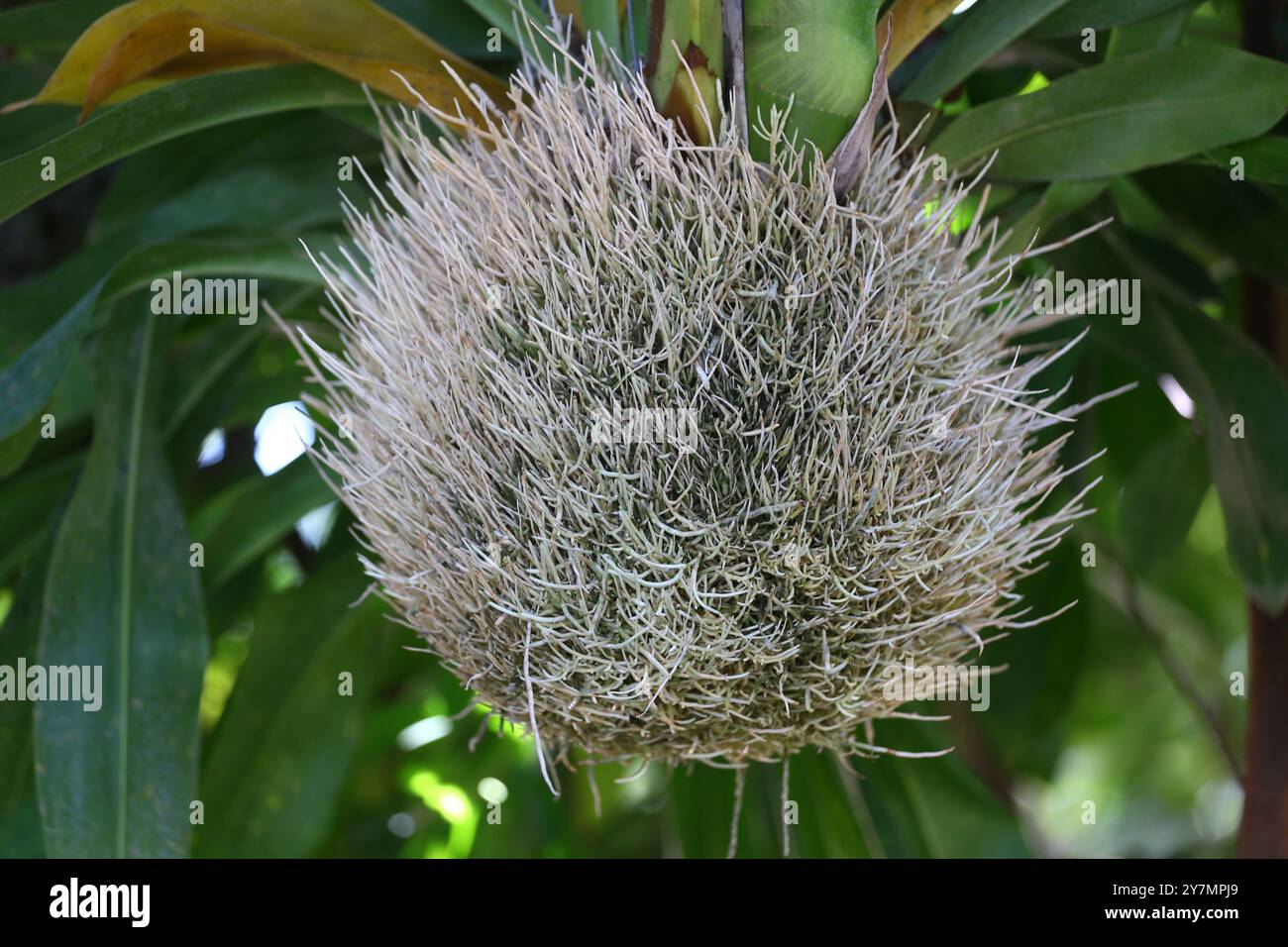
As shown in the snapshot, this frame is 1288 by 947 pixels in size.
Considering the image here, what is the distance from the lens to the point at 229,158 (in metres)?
1.20

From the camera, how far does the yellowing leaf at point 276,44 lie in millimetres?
781

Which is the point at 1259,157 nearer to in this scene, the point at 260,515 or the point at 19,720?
the point at 260,515

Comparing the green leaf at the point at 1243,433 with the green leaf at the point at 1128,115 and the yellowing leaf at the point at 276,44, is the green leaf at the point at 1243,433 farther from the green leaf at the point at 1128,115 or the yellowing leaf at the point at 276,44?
the yellowing leaf at the point at 276,44

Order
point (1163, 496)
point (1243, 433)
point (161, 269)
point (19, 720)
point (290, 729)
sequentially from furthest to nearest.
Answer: point (1163, 496)
point (290, 729)
point (19, 720)
point (1243, 433)
point (161, 269)

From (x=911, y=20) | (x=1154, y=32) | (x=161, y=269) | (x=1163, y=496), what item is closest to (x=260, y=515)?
(x=161, y=269)

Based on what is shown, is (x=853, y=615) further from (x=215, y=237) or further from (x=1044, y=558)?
(x=1044, y=558)

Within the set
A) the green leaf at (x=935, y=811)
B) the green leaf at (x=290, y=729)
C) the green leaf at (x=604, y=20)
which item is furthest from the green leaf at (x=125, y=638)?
the green leaf at (x=935, y=811)

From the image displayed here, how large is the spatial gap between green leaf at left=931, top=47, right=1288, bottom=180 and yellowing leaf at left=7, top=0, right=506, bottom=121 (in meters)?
0.38

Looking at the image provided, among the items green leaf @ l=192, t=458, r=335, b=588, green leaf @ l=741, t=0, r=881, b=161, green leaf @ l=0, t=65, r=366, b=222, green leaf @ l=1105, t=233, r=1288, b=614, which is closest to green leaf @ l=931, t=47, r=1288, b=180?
green leaf @ l=741, t=0, r=881, b=161

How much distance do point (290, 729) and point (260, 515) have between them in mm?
251

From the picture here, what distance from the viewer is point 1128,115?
0.85 meters

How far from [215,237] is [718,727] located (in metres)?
0.65

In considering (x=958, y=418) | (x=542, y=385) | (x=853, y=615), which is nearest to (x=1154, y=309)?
(x=958, y=418)

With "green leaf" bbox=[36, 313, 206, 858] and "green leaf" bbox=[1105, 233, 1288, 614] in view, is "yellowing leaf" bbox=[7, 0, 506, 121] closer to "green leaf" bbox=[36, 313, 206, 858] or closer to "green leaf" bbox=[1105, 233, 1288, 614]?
"green leaf" bbox=[36, 313, 206, 858]
